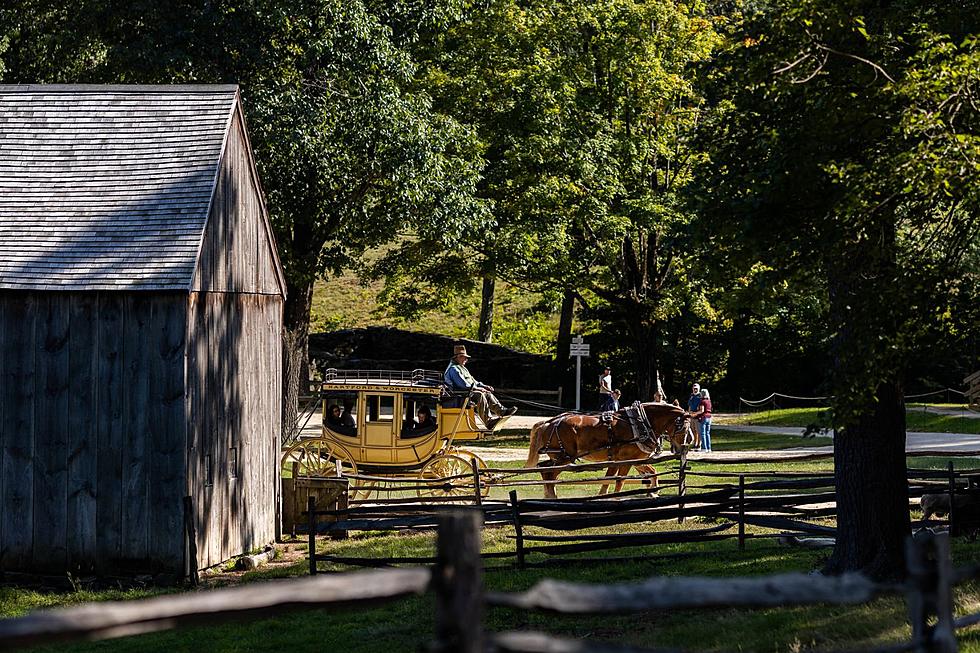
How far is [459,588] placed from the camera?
13.6 ft

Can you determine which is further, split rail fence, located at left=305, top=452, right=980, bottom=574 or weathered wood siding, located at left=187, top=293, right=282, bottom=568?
weathered wood siding, located at left=187, top=293, right=282, bottom=568

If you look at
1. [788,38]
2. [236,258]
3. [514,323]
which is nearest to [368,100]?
[236,258]

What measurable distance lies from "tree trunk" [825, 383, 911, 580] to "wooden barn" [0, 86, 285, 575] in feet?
26.3

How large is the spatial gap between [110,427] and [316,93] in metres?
11.3

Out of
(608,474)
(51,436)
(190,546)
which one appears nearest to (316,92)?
(608,474)

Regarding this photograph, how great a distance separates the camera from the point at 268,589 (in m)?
4.18

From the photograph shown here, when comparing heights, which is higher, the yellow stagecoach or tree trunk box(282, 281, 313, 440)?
tree trunk box(282, 281, 313, 440)

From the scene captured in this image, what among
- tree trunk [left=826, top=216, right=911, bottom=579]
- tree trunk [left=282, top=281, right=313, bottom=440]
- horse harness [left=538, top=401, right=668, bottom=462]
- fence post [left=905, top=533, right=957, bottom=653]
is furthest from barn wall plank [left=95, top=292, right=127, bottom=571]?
tree trunk [left=282, top=281, right=313, bottom=440]

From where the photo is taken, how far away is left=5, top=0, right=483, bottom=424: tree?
22.8 meters

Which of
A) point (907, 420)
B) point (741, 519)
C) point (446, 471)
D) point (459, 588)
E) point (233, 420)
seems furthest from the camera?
point (907, 420)

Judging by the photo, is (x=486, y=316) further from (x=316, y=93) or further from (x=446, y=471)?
(x=446, y=471)

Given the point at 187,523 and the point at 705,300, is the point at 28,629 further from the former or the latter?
the point at 705,300

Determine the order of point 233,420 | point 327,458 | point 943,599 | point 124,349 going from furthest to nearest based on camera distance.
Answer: point 327,458
point 233,420
point 124,349
point 943,599

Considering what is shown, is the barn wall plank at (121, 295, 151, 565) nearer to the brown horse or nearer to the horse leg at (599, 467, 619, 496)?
the brown horse
